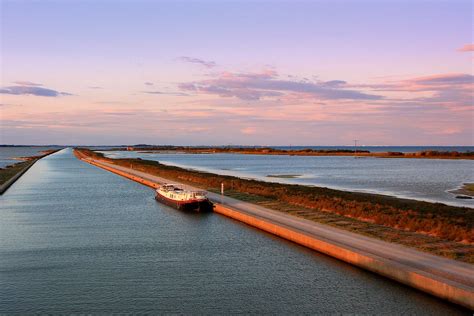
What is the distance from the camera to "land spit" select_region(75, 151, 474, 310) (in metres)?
18.7

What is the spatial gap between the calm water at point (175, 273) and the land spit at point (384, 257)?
0.45m

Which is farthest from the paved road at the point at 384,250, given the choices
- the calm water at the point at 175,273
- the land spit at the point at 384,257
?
the calm water at the point at 175,273

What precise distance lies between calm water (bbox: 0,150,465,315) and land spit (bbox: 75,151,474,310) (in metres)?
0.45

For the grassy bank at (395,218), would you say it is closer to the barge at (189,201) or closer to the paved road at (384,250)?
the paved road at (384,250)

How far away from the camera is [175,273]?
24.4 metres

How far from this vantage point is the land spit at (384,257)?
1866 centimetres

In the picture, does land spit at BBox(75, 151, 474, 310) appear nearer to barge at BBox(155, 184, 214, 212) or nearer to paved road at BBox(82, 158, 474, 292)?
paved road at BBox(82, 158, 474, 292)

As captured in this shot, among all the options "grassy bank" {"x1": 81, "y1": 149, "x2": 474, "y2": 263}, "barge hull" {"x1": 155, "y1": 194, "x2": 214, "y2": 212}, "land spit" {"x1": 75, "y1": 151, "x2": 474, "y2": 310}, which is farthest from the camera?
"barge hull" {"x1": 155, "y1": 194, "x2": 214, "y2": 212}

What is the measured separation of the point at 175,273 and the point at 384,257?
32.0 ft

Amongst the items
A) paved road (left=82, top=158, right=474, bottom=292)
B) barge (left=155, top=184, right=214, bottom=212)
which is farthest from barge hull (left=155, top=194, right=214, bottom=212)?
paved road (left=82, top=158, right=474, bottom=292)

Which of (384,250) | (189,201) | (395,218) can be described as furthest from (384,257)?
(189,201)

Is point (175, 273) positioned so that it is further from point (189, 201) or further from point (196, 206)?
point (189, 201)

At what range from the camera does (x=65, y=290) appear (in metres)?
21.5

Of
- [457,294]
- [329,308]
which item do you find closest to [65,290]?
[329,308]
